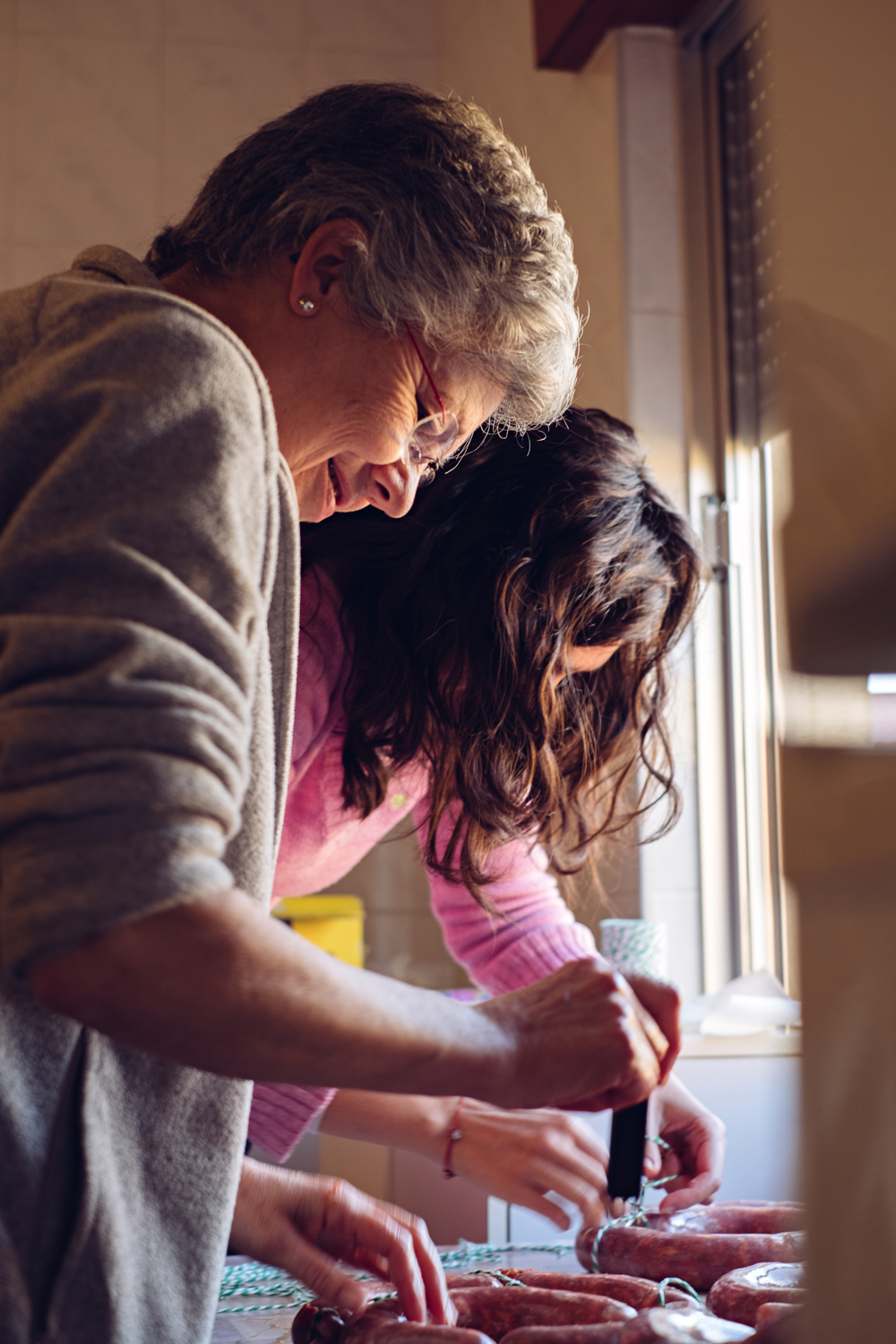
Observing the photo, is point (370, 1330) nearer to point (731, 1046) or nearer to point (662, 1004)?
point (662, 1004)

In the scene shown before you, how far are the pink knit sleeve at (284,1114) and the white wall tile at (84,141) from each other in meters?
2.43

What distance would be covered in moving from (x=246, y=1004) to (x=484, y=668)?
731 millimetres

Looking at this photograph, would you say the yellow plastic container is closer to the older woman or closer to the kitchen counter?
the kitchen counter

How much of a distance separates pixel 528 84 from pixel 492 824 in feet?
6.04

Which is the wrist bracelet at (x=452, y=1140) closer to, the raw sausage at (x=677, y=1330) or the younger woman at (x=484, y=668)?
the younger woman at (x=484, y=668)

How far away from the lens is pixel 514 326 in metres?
0.95

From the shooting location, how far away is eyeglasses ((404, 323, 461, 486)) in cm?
98

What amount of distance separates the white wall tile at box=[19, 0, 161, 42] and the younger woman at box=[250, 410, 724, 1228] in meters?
2.36

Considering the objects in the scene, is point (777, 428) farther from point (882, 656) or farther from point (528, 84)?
point (528, 84)

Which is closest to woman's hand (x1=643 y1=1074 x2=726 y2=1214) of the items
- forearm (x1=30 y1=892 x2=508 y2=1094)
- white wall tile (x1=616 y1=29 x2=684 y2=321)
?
forearm (x1=30 y1=892 x2=508 y2=1094)

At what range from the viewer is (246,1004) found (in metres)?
0.53

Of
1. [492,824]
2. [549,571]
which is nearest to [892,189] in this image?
[549,571]

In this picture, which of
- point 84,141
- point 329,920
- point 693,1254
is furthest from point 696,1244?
point 84,141

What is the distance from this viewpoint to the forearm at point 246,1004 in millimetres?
507
